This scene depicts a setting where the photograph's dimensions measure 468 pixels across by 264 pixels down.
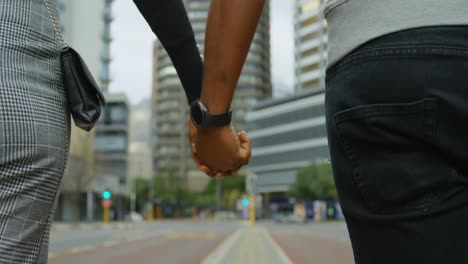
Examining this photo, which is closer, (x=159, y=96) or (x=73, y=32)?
(x=73, y=32)

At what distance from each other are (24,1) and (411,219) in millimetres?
957

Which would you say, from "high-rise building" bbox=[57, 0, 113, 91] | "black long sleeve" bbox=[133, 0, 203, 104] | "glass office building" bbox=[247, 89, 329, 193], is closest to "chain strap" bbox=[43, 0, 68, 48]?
"black long sleeve" bbox=[133, 0, 203, 104]

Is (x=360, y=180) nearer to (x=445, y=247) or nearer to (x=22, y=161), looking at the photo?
(x=445, y=247)

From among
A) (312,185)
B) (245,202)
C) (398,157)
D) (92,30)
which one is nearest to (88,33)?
(92,30)

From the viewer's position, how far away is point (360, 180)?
3.66 feet

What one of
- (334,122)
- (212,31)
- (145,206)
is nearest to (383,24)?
(334,122)

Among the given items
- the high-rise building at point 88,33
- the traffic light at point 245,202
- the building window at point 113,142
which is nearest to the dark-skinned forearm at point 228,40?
the traffic light at point 245,202

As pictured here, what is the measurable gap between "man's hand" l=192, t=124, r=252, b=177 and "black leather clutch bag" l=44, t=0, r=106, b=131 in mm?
261

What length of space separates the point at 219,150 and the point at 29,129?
0.42 metres

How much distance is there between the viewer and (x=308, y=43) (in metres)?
94.0

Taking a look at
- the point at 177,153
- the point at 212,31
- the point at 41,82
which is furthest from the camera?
the point at 177,153

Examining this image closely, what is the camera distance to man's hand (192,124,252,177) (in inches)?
53.6

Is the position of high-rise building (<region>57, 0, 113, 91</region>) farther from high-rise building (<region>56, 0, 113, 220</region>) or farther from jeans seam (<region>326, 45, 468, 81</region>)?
jeans seam (<region>326, 45, 468, 81</region>)

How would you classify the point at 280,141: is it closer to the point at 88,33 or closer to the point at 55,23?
the point at 88,33
